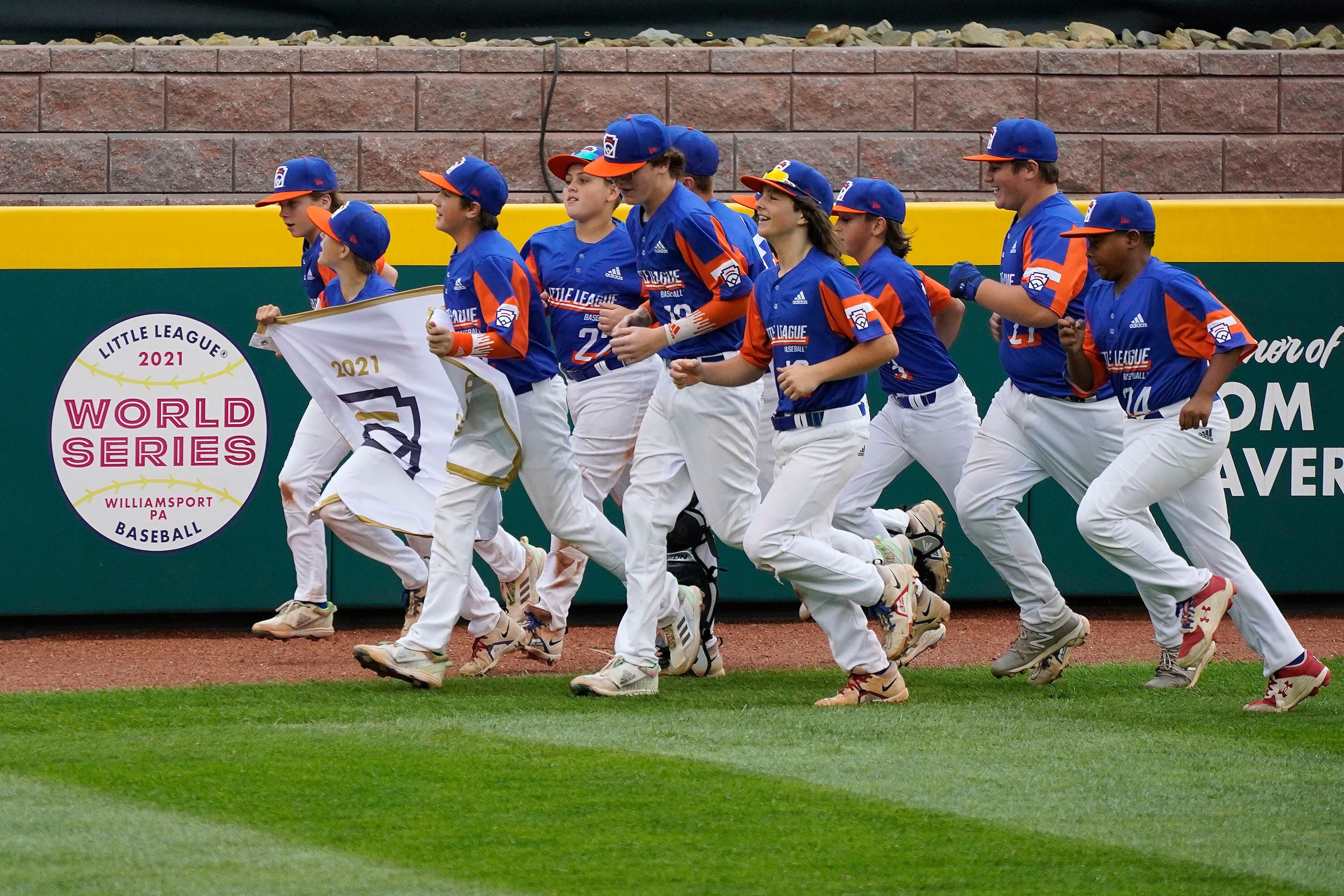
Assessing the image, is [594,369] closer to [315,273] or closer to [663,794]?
[315,273]

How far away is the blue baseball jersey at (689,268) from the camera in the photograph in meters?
6.43

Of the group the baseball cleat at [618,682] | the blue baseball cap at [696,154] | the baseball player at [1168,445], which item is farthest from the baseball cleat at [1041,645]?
the blue baseball cap at [696,154]

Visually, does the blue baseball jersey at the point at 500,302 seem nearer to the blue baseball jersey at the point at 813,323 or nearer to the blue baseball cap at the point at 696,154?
the blue baseball jersey at the point at 813,323

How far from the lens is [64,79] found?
10.5 m

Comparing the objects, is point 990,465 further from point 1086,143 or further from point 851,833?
point 1086,143

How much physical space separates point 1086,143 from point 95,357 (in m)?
6.05

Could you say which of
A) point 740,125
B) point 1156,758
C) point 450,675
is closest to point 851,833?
point 1156,758

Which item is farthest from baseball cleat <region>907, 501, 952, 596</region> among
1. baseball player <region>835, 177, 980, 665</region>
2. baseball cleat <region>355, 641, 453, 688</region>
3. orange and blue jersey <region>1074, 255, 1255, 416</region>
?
→ baseball cleat <region>355, 641, 453, 688</region>

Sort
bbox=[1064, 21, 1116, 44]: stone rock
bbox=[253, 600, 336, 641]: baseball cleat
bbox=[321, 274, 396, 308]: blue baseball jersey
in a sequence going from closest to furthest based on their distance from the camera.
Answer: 1. bbox=[321, 274, 396, 308]: blue baseball jersey
2. bbox=[253, 600, 336, 641]: baseball cleat
3. bbox=[1064, 21, 1116, 44]: stone rock

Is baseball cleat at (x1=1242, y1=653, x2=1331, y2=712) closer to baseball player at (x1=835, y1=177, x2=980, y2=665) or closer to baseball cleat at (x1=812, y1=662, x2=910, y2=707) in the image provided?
baseball cleat at (x1=812, y1=662, x2=910, y2=707)

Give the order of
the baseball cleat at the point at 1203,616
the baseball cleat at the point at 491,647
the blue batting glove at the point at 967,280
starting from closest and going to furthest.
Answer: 1. the baseball cleat at the point at 1203,616
2. the blue batting glove at the point at 967,280
3. the baseball cleat at the point at 491,647

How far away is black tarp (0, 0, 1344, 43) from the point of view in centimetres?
1127

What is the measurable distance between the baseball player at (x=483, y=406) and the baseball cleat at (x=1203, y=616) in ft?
6.96

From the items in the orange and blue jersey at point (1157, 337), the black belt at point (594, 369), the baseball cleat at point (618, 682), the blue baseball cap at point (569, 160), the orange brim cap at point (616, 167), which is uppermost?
the blue baseball cap at point (569, 160)
